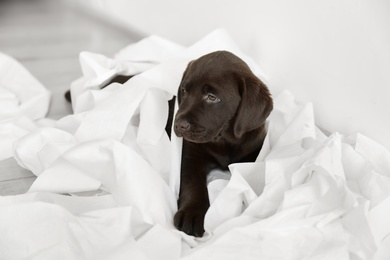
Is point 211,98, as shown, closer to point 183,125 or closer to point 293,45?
point 183,125

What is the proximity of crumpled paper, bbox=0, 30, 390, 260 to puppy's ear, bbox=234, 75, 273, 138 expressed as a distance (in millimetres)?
133

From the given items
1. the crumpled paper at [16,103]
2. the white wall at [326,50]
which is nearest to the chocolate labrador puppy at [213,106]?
the white wall at [326,50]

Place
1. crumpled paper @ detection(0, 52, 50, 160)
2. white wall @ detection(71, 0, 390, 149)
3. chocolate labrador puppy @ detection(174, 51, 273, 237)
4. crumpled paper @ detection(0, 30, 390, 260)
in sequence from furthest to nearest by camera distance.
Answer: crumpled paper @ detection(0, 52, 50, 160), white wall @ detection(71, 0, 390, 149), chocolate labrador puppy @ detection(174, 51, 273, 237), crumpled paper @ detection(0, 30, 390, 260)

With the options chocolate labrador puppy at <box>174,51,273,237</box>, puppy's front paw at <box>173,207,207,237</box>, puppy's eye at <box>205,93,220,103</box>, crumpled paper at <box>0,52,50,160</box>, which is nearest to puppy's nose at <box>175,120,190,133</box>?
chocolate labrador puppy at <box>174,51,273,237</box>

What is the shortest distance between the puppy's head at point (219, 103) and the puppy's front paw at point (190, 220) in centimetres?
23

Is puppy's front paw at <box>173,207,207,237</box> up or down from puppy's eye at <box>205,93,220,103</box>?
down

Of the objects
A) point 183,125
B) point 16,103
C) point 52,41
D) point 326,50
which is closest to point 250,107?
point 183,125

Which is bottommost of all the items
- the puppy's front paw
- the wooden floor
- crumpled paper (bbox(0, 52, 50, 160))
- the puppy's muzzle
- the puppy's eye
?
the wooden floor

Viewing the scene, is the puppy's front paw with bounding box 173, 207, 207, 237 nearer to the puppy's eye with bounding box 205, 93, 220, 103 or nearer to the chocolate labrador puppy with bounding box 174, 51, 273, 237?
the chocolate labrador puppy with bounding box 174, 51, 273, 237

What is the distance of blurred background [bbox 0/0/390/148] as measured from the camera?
2.21 m

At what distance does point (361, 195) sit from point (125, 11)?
3.06 m

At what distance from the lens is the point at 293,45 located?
263cm

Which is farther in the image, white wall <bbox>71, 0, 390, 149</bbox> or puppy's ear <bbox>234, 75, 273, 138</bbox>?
white wall <bbox>71, 0, 390, 149</bbox>

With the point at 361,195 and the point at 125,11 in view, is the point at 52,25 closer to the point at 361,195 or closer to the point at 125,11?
the point at 125,11
